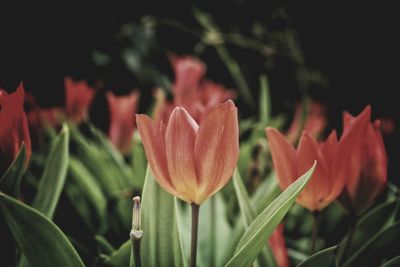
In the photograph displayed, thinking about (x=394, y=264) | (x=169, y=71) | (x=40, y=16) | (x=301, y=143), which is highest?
(x=40, y=16)

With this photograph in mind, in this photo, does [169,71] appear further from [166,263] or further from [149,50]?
[166,263]

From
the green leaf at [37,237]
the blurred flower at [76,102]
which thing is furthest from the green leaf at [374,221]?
the blurred flower at [76,102]

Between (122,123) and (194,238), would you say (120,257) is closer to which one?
(194,238)

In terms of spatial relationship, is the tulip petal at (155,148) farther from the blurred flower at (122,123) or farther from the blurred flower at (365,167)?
the blurred flower at (122,123)

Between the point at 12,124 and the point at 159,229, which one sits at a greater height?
the point at 12,124

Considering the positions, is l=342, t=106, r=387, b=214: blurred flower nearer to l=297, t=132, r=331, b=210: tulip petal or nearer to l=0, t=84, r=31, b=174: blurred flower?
l=297, t=132, r=331, b=210: tulip petal

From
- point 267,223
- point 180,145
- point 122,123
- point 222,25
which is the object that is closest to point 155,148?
point 180,145

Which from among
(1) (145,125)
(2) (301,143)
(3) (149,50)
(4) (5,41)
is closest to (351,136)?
(2) (301,143)
